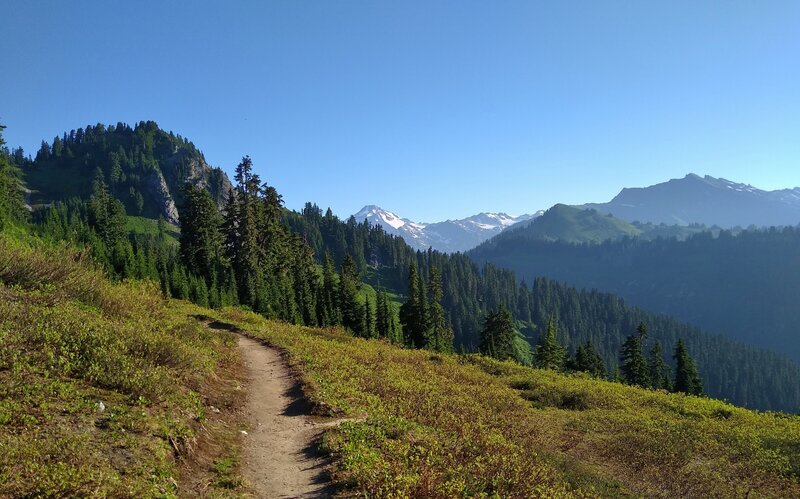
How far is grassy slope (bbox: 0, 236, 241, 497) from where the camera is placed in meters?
7.33

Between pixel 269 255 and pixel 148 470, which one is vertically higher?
pixel 269 255

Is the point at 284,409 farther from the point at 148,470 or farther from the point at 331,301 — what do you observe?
the point at 331,301

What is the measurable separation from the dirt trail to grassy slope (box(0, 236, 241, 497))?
0.63 m

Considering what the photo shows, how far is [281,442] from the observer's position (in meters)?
12.4

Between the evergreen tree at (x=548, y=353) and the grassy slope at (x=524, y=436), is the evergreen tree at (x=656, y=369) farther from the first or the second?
the grassy slope at (x=524, y=436)

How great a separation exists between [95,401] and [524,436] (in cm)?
1443

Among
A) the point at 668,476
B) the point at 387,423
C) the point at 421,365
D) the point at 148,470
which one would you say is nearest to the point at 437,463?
the point at 387,423

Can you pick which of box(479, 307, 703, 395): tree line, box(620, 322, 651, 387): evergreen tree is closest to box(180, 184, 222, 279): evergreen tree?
box(479, 307, 703, 395): tree line

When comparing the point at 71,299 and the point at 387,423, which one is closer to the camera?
the point at 387,423

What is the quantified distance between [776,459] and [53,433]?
24.5 meters

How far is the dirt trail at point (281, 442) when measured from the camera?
374 inches

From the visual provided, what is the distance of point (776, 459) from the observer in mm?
17688

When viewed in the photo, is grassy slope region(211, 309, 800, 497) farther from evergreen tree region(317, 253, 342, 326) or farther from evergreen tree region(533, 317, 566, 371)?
evergreen tree region(317, 253, 342, 326)

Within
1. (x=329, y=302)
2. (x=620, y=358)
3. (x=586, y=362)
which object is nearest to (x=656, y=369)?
(x=620, y=358)
